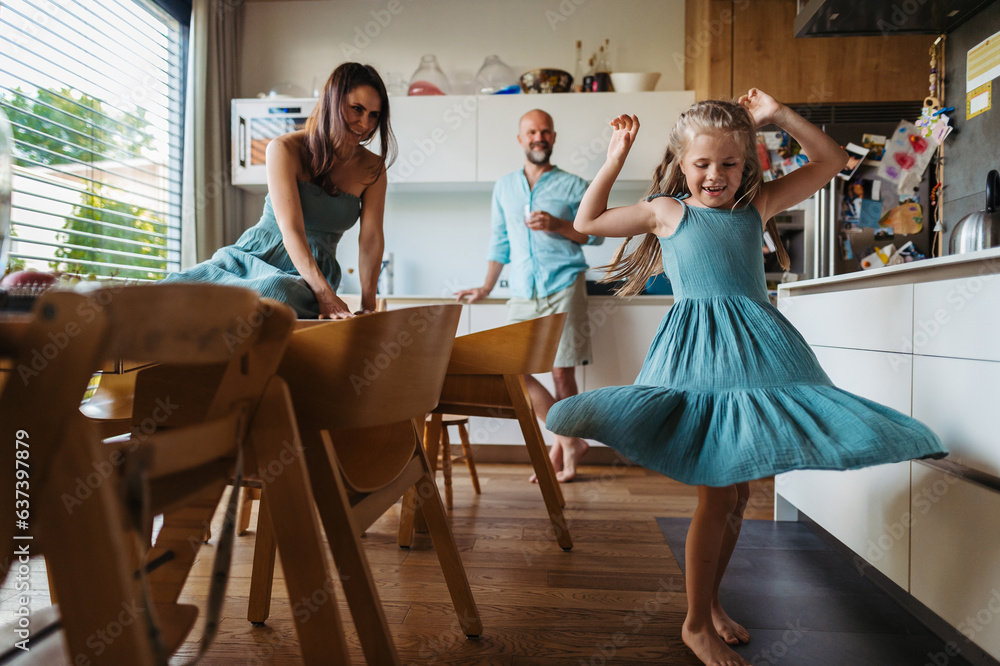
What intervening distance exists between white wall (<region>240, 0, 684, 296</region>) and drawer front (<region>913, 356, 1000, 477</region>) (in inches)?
94.3

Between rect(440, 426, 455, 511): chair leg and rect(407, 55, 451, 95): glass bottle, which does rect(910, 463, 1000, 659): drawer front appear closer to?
rect(440, 426, 455, 511): chair leg

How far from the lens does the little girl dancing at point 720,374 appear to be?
111 centimetres

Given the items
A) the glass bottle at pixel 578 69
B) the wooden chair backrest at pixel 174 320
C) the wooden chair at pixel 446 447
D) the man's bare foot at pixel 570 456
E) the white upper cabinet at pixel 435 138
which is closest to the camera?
the wooden chair backrest at pixel 174 320

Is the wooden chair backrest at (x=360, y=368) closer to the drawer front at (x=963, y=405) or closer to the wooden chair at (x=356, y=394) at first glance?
the wooden chair at (x=356, y=394)

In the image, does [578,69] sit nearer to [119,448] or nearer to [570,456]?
[570,456]

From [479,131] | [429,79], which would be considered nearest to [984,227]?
[479,131]

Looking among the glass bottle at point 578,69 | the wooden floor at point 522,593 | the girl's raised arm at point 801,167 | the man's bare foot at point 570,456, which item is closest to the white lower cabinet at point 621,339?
the man's bare foot at point 570,456

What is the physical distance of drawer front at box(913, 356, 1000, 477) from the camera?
3.85 ft

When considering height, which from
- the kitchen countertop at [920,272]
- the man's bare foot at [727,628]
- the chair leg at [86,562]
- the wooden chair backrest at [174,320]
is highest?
the kitchen countertop at [920,272]

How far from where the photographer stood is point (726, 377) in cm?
125

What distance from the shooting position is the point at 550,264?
300 centimetres

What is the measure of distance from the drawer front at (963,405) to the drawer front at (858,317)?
11 centimetres

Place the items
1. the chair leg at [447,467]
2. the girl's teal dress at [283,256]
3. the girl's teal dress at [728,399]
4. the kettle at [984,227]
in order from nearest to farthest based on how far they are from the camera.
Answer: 1. the girl's teal dress at [728,399]
2. the girl's teal dress at [283,256]
3. the kettle at [984,227]
4. the chair leg at [447,467]

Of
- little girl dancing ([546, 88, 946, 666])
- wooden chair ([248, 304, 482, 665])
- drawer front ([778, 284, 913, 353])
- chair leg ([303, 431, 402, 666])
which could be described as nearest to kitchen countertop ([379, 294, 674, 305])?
drawer front ([778, 284, 913, 353])
